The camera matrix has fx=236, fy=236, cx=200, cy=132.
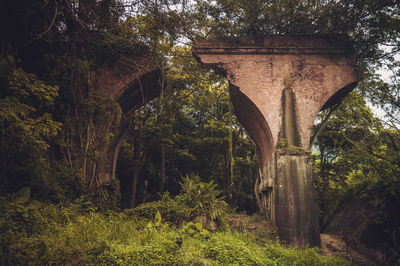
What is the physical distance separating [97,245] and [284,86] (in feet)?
21.1

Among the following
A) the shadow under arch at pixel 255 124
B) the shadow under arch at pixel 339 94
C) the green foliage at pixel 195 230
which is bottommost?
the green foliage at pixel 195 230

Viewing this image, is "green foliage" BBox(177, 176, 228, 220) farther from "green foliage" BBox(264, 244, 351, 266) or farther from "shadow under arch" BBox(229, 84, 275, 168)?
"shadow under arch" BBox(229, 84, 275, 168)

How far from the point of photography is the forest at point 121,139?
420 centimetres

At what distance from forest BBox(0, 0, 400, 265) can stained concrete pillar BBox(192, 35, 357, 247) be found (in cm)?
54

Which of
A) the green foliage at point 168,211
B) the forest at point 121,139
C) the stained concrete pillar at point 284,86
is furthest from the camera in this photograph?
the stained concrete pillar at point 284,86

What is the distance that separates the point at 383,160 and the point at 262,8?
5.75 m

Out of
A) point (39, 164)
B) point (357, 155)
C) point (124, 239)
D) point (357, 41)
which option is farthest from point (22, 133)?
point (357, 41)

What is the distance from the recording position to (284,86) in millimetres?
7336

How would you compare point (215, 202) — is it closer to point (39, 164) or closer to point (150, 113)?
point (39, 164)

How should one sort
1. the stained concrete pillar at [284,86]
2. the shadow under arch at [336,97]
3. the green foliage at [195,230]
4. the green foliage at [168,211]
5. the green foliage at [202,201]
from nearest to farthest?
the green foliage at [195,230], the green foliage at [168,211], the green foliage at [202,201], the stained concrete pillar at [284,86], the shadow under arch at [336,97]

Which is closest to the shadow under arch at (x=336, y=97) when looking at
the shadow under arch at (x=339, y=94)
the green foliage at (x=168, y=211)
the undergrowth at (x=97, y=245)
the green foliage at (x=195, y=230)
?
the shadow under arch at (x=339, y=94)

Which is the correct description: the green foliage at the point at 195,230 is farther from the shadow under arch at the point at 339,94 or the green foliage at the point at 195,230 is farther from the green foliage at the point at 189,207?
the shadow under arch at the point at 339,94

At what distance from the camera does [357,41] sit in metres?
7.46

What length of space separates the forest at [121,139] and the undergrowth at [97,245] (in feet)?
0.07
